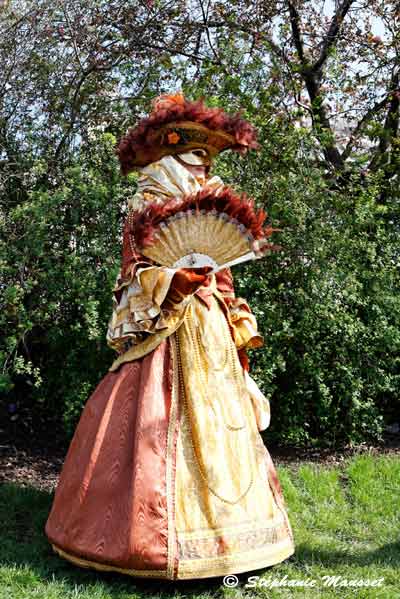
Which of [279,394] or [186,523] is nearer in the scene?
[186,523]

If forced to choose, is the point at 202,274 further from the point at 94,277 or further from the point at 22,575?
the point at 94,277

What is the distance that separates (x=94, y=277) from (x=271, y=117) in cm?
211

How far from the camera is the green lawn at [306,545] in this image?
3.30 metres

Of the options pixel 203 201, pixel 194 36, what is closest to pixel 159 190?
pixel 203 201

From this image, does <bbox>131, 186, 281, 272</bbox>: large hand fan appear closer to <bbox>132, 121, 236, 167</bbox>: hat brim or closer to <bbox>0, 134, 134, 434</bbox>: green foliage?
<bbox>132, 121, 236, 167</bbox>: hat brim

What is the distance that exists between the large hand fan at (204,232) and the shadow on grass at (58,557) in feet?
4.79

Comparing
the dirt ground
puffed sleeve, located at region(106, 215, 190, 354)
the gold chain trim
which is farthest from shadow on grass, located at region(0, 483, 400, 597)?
puffed sleeve, located at region(106, 215, 190, 354)

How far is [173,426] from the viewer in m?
3.35

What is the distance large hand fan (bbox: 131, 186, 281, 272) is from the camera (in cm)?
338

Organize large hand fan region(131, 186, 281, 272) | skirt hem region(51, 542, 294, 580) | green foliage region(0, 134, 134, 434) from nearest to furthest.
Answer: skirt hem region(51, 542, 294, 580) < large hand fan region(131, 186, 281, 272) < green foliage region(0, 134, 134, 434)

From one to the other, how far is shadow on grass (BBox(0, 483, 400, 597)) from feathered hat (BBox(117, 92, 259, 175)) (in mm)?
2027

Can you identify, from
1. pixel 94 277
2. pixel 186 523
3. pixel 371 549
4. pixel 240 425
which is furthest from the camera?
pixel 94 277

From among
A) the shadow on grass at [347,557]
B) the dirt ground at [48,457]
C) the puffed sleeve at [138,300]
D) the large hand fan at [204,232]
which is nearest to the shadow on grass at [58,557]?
the shadow on grass at [347,557]

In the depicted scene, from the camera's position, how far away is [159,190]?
3.59 meters
